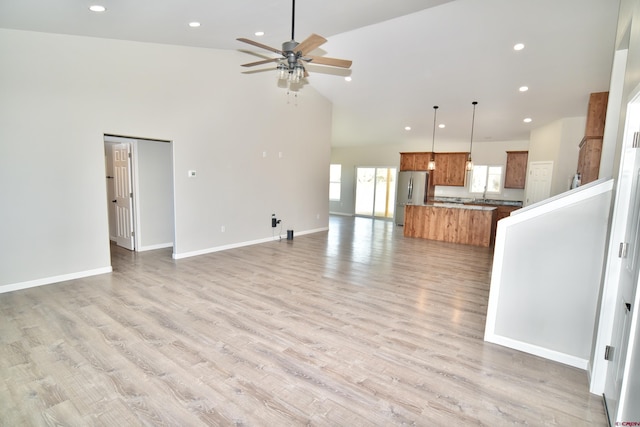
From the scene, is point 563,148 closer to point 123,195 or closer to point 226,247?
point 226,247

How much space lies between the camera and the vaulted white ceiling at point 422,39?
381cm

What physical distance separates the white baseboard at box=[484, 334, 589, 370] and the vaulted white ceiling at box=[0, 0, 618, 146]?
13.2 ft

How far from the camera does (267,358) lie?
2621mm

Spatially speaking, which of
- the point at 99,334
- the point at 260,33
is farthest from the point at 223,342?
the point at 260,33

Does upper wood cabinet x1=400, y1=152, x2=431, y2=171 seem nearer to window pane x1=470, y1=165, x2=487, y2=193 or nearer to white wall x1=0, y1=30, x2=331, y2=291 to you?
window pane x1=470, y1=165, x2=487, y2=193

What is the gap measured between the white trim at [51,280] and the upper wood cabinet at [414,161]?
8.72 meters

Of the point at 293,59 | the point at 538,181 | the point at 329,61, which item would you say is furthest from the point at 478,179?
the point at 293,59

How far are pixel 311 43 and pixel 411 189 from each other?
795 cm

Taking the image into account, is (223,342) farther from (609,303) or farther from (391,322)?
(609,303)

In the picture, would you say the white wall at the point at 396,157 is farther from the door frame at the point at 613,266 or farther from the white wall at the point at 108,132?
the door frame at the point at 613,266

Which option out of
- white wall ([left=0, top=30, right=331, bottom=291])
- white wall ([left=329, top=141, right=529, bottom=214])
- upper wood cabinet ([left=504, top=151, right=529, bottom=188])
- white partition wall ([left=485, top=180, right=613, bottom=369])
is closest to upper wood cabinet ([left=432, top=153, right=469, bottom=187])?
white wall ([left=329, top=141, right=529, bottom=214])

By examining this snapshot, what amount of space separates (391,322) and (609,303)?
5.74 feet

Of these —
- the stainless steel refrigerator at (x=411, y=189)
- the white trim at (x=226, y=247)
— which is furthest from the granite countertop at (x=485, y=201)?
the white trim at (x=226, y=247)

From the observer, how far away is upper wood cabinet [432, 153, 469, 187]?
990 cm
